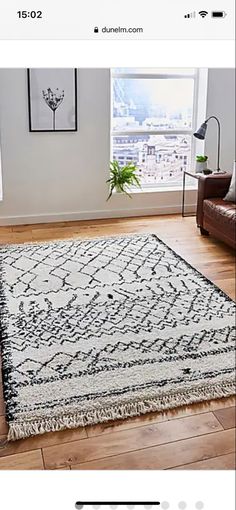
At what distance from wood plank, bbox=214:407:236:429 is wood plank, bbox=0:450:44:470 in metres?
0.29

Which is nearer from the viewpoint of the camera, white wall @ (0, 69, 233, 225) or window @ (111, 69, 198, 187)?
window @ (111, 69, 198, 187)

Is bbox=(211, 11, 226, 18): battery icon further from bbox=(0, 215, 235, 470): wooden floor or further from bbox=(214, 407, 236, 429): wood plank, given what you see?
bbox=(214, 407, 236, 429): wood plank

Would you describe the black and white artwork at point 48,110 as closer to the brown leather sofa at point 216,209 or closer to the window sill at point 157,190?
the window sill at point 157,190

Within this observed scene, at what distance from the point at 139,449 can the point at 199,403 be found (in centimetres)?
17

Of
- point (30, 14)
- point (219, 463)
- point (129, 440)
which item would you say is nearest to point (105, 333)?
point (129, 440)

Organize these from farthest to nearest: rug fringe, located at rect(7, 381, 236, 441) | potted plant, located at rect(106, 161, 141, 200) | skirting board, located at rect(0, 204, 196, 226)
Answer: skirting board, located at rect(0, 204, 196, 226), potted plant, located at rect(106, 161, 141, 200), rug fringe, located at rect(7, 381, 236, 441)

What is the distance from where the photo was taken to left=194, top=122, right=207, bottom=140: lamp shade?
842 mm

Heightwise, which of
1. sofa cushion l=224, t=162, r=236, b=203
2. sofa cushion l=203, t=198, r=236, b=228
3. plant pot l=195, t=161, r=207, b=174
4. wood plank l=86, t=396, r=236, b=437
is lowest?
wood plank l=86, t=396, r=236, b=437

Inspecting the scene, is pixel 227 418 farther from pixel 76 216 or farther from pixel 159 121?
pixel 76 216

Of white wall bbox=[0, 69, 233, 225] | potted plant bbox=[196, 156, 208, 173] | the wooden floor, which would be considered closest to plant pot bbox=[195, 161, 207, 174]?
potted plant bbox=[196, 156, 208, 173]

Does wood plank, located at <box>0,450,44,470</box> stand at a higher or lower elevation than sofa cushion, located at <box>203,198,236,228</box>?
lower

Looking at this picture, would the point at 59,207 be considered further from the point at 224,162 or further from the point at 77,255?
the point at 224,162

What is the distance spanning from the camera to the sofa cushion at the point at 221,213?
688mm

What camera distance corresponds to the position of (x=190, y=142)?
2.96ft
